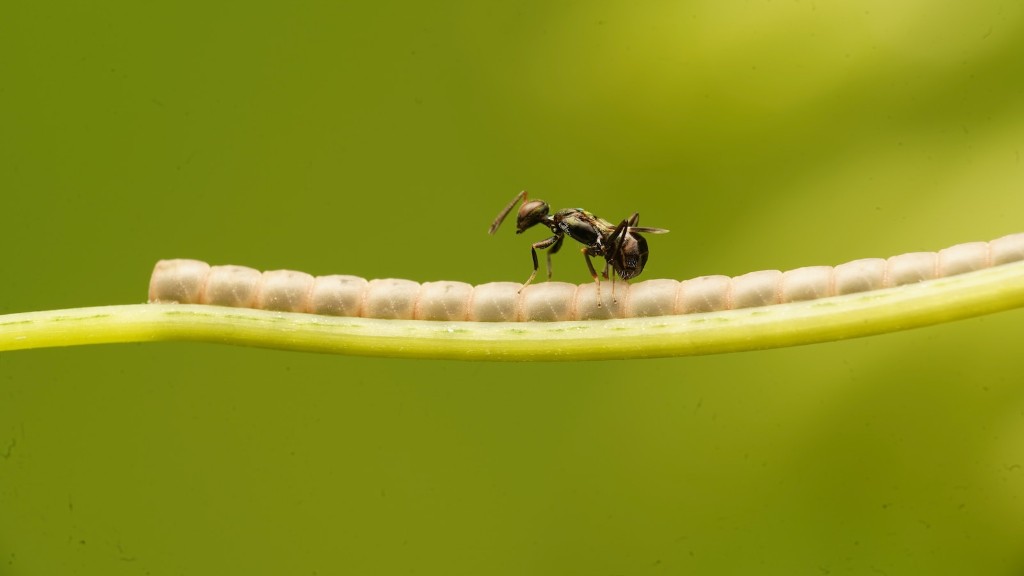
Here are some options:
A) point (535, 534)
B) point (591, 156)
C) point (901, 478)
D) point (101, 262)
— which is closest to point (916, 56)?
point (591, 156)

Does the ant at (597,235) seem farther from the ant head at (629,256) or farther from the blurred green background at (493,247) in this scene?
the blurred green background at (493,247)

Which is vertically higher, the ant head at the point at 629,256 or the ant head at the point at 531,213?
the ant head at the point at 531,213

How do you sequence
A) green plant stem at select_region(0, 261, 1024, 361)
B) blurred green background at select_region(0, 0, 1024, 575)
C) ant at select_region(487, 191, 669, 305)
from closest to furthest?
green plant stem at select_region(0, 261, 1024, 361) < ant at select_region(487, 191, 669, 305) < blurred green background at select_region(0, 0, 1024, 575)

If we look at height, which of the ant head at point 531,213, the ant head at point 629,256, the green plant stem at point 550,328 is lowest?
the green plant stem at point 550,328

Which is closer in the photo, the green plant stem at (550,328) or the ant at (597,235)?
the green plant stem at (550,328)

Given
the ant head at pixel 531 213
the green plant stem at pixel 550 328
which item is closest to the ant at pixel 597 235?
the ant head at pixel 531 213

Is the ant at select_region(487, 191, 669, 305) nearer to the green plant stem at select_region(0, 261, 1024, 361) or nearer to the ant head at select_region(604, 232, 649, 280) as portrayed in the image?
the ant head at select_region(604, 232, 649, 280)

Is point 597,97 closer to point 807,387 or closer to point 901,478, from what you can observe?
point 807,387

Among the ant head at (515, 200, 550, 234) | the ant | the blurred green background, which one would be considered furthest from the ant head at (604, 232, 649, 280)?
the blurred green background
